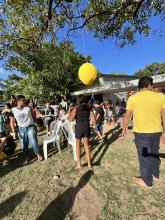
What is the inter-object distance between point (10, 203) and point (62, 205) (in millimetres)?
989

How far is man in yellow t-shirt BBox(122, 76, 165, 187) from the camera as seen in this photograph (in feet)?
11.4

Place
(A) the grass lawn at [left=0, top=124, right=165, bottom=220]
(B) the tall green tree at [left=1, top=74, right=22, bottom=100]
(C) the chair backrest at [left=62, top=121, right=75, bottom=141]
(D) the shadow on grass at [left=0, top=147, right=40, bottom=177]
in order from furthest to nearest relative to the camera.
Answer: (B) the tall green tree at [left=1, top=74, right=22, bottom=100] < (C) the chair backrest at [left=62, top=121, right=75, bottom=141] < (D) the shadow on grass at [left=0, top=147, right=40, bottom=177] < (A) the grass lawn at [left=0, top=124, right=165, bottom=220]

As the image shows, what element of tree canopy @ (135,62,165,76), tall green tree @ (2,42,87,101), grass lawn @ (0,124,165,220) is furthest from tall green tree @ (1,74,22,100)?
grass lawn @ (0,124,165,220)

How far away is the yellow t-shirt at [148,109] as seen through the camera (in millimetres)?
3459

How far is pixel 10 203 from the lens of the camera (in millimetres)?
3744

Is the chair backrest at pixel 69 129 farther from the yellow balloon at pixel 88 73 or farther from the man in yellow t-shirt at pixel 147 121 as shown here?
the man in yellow t-shirt at pixel 147 121

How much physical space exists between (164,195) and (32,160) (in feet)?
12.5

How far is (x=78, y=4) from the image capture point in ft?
28.2

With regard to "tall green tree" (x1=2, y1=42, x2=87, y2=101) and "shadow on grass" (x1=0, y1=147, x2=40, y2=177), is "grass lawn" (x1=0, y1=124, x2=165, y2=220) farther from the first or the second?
"tall green tree" (x1=2, y1=42, x2=87, y2=101)

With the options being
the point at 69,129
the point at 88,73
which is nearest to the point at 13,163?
the point at 69,129

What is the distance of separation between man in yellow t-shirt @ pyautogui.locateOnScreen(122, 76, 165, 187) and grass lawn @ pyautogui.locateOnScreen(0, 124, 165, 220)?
0.50 metres

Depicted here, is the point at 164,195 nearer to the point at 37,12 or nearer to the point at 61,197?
the point at 61,197

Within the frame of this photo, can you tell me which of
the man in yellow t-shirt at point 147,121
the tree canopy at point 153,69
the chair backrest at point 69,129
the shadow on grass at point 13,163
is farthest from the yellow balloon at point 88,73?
the tree canopy at point 153,69

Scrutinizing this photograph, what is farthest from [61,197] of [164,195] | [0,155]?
[0,155]
